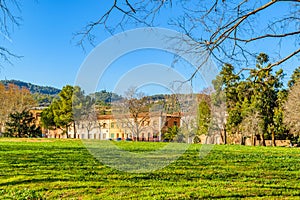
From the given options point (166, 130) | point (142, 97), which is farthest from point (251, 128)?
point (142, 97)

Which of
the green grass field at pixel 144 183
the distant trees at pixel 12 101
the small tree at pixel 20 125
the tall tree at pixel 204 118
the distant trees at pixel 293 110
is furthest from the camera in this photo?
the distant trees at pixel 12 101

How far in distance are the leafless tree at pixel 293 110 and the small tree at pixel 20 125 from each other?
106ft

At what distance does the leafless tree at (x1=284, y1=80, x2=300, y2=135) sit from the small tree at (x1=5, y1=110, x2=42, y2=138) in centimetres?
3217

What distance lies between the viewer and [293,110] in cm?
3083

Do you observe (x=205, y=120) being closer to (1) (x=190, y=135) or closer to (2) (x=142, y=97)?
(1) (x=190, y=135)

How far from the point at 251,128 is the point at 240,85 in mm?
31789

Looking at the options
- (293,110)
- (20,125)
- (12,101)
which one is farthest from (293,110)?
(12,101)

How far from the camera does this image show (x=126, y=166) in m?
10.5

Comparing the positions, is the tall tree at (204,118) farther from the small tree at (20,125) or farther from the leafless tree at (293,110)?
the small tree at (20,125)

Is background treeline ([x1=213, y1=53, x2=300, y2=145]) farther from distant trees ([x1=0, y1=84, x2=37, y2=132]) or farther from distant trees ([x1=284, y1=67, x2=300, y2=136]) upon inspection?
distant trees ([x1=0, y1=84, x2=37, y2=132])

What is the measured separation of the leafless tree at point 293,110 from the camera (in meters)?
29.8

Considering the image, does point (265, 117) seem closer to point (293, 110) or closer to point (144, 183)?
point (293, 110)

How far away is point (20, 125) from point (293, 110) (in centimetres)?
3356

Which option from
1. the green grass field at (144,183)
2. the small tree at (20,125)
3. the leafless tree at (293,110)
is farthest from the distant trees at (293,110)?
the small tree at (20,125)
